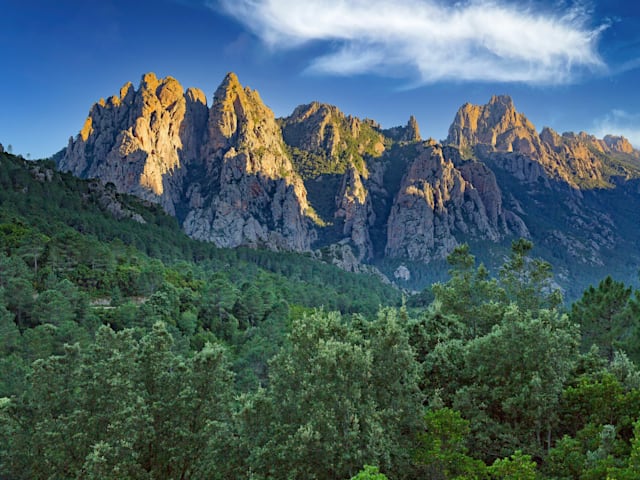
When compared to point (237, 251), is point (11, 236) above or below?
below

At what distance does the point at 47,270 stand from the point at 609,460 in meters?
68.8

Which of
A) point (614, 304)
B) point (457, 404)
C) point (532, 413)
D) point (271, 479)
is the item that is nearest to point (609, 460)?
point (532, 413)

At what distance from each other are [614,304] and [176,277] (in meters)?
69.0

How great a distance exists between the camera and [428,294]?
156500 mm

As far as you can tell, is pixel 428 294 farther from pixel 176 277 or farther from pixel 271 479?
pixel 271 479

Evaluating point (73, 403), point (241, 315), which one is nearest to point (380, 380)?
point (73, 403)

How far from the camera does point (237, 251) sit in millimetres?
154375

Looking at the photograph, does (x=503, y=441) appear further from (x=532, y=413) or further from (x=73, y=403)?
(x=73, y=403)

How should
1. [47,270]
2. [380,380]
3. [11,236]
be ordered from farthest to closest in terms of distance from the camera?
[11,236], [47,270], [380,380]

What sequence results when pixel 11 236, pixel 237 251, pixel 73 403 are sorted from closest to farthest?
1. pixel 73 403
2. pixel 11 236
3. pixel 237 251

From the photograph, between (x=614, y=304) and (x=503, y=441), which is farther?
(x=614, y=304)

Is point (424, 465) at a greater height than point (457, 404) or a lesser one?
lesser

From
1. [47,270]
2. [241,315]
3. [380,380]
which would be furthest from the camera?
[241,315]

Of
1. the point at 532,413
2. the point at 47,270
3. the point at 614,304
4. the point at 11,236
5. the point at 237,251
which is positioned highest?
the point at 237,251
